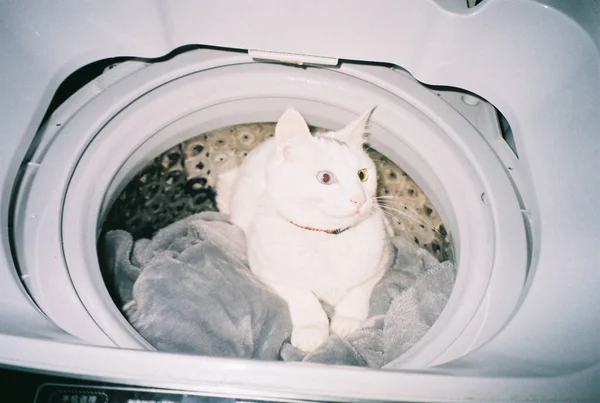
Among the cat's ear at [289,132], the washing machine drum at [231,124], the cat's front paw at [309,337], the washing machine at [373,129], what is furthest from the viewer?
the cat's front paw at [309,337]

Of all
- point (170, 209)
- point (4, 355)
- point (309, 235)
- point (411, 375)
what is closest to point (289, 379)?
point (411, 375)

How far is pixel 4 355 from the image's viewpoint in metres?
0.49

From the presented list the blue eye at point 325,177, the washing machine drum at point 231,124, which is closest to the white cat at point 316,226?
the blue eye at point 325,177

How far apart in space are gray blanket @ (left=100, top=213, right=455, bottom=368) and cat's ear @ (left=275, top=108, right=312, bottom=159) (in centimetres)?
35

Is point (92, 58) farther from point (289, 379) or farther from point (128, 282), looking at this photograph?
point (289, 379)

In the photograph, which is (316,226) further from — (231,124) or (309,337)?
(231,124)

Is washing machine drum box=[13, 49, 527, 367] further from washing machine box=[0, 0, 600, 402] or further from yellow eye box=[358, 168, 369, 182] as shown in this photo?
yellow eye box=[358, 168, 369, 182]

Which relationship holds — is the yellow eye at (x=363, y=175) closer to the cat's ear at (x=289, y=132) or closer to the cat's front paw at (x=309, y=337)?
the cat's ear at (x=289, y=132)

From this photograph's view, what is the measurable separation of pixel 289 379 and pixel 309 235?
47 cm

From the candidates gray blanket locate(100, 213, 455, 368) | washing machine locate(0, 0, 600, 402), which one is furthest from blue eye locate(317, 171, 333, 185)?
gray blanket locate(100, 213, 455, 368)

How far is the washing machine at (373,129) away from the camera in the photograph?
0.50m

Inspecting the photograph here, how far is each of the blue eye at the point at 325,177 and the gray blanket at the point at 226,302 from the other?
0.33 meters

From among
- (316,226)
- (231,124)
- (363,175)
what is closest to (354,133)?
(363,175)

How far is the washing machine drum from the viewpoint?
0.70 metres
